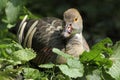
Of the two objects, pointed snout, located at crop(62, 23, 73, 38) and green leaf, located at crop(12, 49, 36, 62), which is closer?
green leaf, located at crop(12, 49, 36, 62)

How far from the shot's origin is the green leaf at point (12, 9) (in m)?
6.86

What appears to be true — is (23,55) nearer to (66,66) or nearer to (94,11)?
(66,66)

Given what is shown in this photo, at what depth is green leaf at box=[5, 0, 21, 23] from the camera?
6.86 metres

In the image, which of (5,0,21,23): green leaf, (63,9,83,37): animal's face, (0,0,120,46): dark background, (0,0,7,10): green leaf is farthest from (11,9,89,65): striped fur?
(0,0,120,46): dark background

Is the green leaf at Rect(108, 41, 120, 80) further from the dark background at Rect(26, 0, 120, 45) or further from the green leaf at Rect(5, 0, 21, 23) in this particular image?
the dark background at Rect(26, 0, 120, 45)

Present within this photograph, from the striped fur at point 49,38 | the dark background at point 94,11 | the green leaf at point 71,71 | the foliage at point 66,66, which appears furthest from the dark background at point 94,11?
the green leaf at point 71,71

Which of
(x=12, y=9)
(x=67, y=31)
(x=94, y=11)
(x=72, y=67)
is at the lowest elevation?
(x=94, y=11)

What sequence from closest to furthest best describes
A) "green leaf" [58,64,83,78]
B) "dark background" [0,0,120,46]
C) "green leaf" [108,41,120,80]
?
"green leaf" [58,64,83,78]
"green leaf" [108,41,120,80]
"dark background" [0,0,120,46]

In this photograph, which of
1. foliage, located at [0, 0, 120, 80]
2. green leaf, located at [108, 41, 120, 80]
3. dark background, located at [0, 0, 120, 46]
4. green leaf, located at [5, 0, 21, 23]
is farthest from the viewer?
dark background, located at [0, 0, 120, 46]

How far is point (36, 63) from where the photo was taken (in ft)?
21.4

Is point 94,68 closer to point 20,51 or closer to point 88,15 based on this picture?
point 20,51

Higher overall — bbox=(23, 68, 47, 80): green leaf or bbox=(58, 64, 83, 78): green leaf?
bbox=(58, 64, 83, 78): green leaf

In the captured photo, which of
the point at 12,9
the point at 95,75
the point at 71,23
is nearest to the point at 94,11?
the point at 12,9

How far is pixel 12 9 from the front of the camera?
22.6 ft
